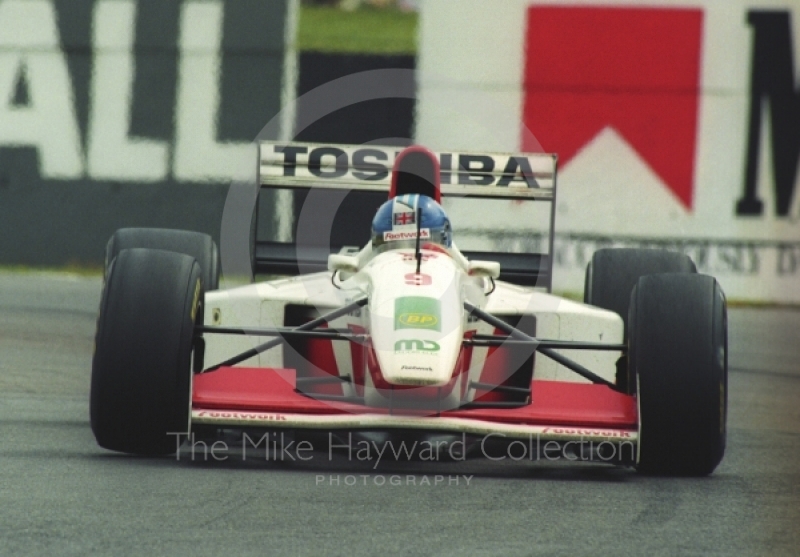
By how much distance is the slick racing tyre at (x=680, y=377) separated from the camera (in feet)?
20.2

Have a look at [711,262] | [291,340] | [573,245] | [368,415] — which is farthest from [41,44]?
[368,415]

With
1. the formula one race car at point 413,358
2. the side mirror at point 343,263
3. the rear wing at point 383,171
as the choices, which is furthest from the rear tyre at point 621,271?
the side mirror at point 343,263

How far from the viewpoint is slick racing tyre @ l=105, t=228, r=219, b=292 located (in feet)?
27.1

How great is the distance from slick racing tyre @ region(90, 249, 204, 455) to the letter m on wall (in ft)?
37.9

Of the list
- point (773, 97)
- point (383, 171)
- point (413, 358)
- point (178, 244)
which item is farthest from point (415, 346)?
point (773, 97)

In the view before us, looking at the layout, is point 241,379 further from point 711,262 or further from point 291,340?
point 711,262

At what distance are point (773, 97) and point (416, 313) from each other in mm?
11604

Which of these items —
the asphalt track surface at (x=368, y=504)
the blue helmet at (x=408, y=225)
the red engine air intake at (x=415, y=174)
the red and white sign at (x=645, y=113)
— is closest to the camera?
the asphalt track surface at (x=368, y=504)

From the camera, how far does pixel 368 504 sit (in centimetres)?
544

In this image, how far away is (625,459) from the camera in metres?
6.43

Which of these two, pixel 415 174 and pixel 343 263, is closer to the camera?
pixel 343 263

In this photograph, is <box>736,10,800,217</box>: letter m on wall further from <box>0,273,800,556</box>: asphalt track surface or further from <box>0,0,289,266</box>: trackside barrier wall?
<box>0,273,800,556</box>: asphalt track surface

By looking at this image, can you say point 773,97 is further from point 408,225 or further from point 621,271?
point 408,225

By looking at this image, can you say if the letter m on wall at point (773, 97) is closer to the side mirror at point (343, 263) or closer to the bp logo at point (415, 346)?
the side mirror at point (343, 263)
